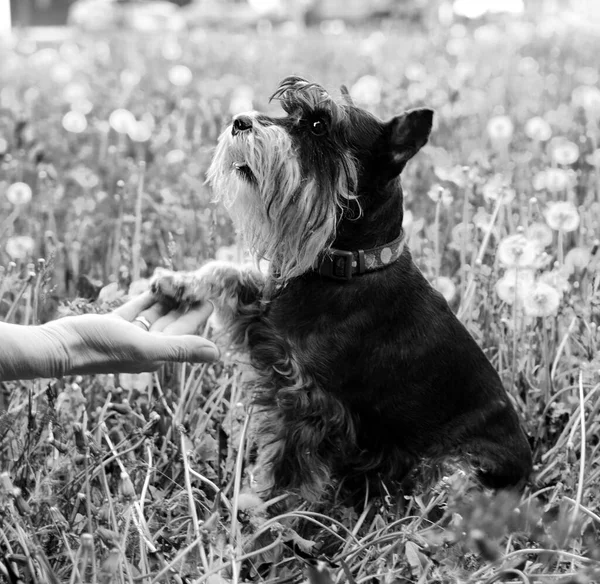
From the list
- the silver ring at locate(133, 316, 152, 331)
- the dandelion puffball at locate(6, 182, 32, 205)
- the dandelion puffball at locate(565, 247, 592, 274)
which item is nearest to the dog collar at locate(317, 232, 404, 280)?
the silver ring at locate(133, 316, 152, 331)

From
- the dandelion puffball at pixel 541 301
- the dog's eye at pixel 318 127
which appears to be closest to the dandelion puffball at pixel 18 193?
A: the dog's eye at pixel 318 127

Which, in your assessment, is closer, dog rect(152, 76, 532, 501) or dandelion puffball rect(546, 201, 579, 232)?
dog rect(152, 76, 532, 501)

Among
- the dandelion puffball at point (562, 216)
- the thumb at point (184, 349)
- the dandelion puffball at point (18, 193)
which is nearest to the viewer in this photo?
the thumb at point (184, 349)

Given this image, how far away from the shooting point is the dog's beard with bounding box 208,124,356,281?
264 centimetres

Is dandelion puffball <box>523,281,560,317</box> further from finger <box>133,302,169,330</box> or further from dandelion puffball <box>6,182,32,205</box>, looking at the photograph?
dandelion puffball <box>6,182,32,205</box>

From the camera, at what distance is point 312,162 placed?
2697 mm

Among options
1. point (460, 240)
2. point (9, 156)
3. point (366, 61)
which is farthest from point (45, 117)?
point (460, 240)

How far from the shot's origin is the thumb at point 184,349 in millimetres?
2449

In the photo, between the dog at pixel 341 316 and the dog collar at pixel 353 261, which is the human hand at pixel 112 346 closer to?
the dog at pixel 341 316

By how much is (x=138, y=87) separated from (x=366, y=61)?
2324 mm

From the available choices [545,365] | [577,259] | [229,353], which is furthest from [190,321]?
[577,259]

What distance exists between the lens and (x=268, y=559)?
252 cm

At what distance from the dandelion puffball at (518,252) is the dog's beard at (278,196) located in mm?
764

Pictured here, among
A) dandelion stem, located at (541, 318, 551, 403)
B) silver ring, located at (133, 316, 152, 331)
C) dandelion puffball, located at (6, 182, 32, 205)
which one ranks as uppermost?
dandelion puffball, located at (6, 182, 32, 205)
